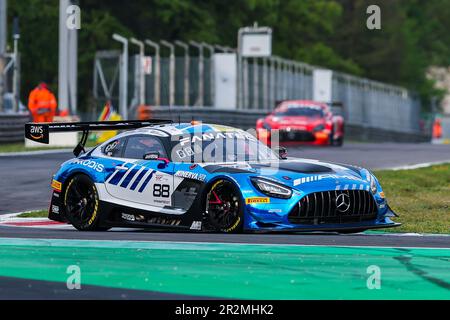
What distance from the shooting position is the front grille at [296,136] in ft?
133

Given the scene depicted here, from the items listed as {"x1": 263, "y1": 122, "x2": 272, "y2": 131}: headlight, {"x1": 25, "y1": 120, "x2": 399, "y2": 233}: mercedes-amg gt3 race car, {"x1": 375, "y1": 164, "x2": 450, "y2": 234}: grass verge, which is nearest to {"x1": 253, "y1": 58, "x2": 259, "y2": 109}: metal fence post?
{"x1": 263, "y1": 122, "x2": 272, "y2": 131}: headlight

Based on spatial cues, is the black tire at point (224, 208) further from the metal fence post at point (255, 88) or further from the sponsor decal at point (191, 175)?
the metal fence post at point (255, 88)

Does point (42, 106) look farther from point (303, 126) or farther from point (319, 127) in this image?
point (319, 127)

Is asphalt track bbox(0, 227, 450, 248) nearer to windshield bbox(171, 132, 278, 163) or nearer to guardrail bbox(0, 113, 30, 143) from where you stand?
windshield bbox(171, 132, 278, 163)

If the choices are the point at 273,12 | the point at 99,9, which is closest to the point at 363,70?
the point at 273,12

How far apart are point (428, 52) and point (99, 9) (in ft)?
171

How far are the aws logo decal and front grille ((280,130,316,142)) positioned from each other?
25.2m

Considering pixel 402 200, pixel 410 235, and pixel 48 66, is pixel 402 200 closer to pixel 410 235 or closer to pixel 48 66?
pixel 410 235

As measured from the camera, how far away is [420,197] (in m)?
22.0

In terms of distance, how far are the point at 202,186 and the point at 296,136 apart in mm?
25847

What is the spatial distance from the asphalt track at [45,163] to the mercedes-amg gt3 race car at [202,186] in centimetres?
338

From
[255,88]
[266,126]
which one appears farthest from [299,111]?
[255,88]

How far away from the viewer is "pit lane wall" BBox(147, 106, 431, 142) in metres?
43.3
